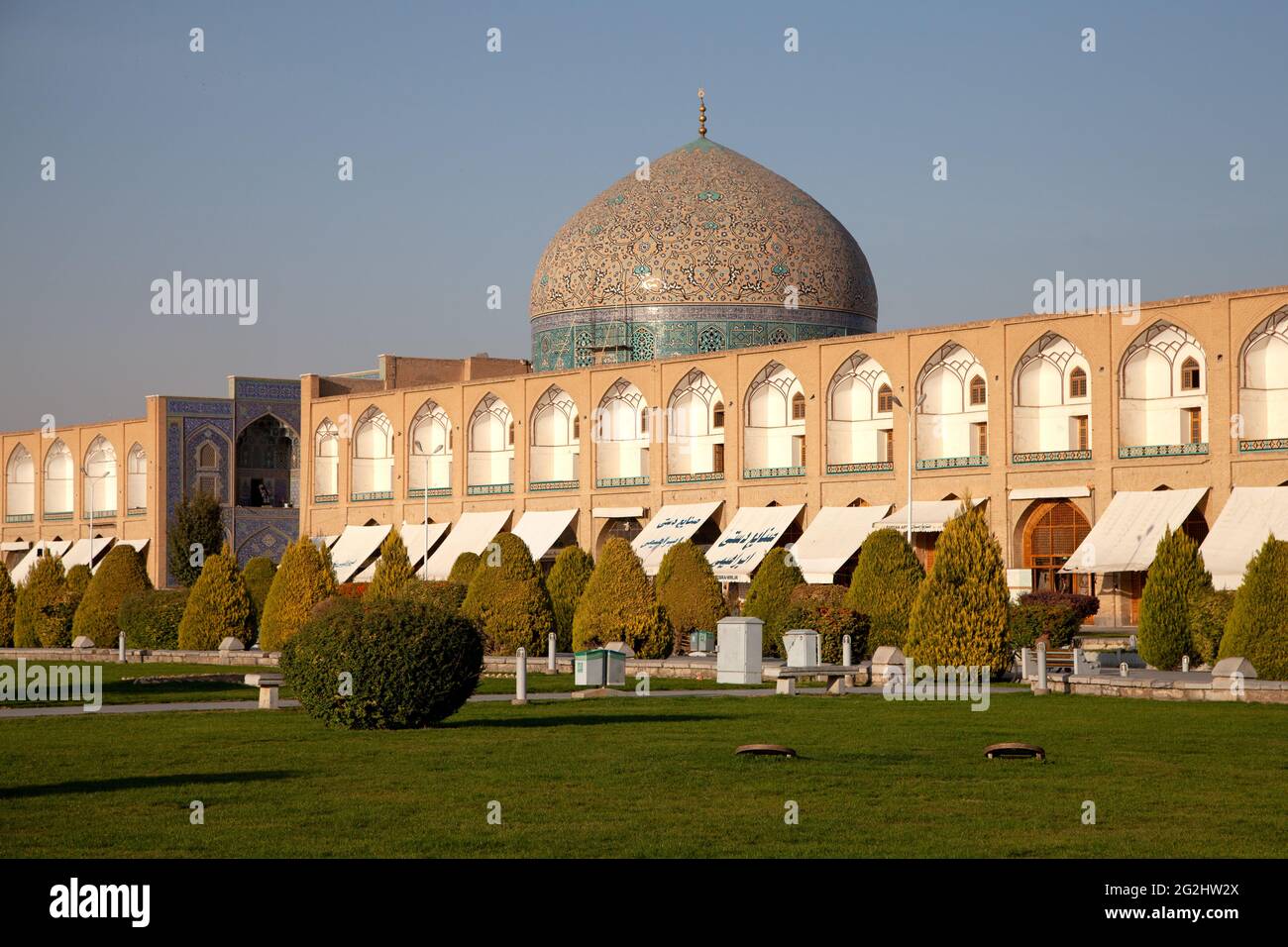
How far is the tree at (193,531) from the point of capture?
53500mm

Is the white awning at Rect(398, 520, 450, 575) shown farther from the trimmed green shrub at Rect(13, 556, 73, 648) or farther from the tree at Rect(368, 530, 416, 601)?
the tree at Rect(368, 530, 416, 601)

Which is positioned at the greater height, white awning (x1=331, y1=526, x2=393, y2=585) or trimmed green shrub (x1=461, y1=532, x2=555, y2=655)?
white awning (x1=331, y1=526, x2=393, y2=585)

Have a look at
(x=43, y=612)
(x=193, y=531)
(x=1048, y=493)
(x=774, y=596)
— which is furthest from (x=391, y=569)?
(x=193, y=531)

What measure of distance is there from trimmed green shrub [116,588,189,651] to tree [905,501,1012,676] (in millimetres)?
14573

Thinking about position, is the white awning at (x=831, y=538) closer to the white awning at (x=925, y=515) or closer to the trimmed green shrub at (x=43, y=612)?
the white awning at (x=925, y=515)

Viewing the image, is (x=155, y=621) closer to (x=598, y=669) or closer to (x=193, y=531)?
(x=598, y=669)

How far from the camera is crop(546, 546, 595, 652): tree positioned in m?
29.8

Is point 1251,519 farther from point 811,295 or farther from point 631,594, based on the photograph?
point 811,295

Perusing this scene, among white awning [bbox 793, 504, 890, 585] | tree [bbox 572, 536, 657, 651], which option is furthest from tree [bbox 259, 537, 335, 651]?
white awning [bbox 793, 504, 890, 585]

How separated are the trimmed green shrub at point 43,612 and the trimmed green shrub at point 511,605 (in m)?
9.64

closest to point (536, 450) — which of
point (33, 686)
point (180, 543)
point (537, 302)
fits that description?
point (537, 302)

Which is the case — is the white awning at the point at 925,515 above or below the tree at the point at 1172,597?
above

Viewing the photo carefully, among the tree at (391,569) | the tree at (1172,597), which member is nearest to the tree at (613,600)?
the tree at (391,569)
